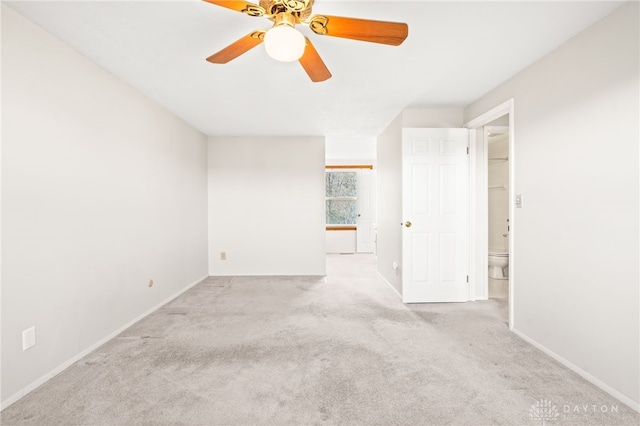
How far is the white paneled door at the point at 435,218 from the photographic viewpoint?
11.1ft

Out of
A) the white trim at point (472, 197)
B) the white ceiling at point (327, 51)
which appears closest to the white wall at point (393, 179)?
the white ceiling at point (327, 51)

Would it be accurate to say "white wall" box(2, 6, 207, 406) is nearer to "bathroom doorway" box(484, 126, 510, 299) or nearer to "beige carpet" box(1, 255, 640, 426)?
"beige carpet" box(1, 255, 640, 426)

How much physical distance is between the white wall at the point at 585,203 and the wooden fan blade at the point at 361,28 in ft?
4.55

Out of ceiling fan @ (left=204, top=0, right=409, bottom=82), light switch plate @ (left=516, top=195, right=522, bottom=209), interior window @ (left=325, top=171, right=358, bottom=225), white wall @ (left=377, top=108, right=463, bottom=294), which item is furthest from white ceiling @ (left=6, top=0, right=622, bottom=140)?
interior window @ (left=325, top=171, right=358, bottom=225)

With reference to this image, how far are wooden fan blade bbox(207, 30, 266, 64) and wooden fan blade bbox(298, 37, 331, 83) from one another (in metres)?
0.26

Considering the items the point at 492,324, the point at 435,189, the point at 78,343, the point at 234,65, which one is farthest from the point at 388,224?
the point at 78,343

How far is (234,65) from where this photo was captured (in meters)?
2.38

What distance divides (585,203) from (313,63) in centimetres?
198

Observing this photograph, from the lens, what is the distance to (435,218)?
3.42 metres

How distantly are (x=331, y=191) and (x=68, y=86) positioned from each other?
5.65 meters

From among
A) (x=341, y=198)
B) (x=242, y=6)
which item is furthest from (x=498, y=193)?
(x=242, y=6)

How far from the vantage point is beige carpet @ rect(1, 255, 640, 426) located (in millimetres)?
1592

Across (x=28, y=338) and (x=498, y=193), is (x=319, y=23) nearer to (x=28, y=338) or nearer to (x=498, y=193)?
(x=28, y=338)

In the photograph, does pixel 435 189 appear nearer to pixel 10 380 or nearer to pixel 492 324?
pixel 492 324
